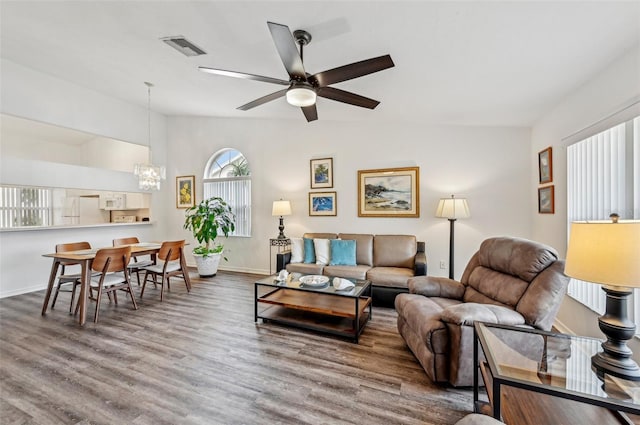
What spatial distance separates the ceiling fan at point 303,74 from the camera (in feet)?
6.03

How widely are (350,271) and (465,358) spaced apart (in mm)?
2070

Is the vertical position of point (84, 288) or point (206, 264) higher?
point (84, 288)

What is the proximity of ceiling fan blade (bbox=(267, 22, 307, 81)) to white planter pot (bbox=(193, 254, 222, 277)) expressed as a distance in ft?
13.3

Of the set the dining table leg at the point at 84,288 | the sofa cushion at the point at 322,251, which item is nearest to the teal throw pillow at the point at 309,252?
the sofa cushion at the point at 322,251

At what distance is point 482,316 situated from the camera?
5.98ft

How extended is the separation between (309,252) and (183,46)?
3.14 metres

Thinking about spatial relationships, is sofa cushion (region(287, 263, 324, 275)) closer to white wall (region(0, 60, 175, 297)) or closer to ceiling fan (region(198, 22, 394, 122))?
ceiling fan (region(198, 22, 394, 122))

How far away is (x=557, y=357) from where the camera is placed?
4.68ft

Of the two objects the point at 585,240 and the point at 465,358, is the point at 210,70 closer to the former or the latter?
the point at 585,240

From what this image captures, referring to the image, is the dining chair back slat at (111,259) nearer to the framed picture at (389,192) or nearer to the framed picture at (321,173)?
the framed picture at (321,173)

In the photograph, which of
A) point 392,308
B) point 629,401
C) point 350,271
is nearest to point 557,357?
point 629,401

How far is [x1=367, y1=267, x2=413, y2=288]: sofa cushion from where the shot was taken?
3.54 m

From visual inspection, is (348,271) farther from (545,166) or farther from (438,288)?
(545,166)

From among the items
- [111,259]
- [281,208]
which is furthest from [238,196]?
[111,259]
